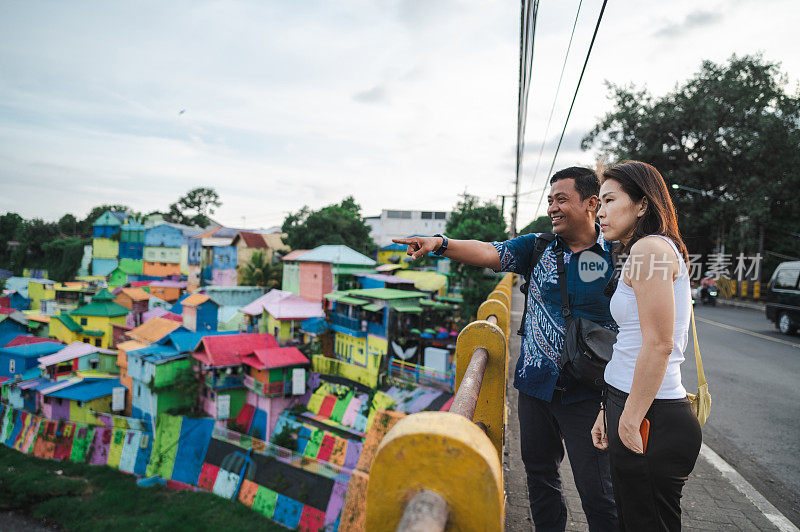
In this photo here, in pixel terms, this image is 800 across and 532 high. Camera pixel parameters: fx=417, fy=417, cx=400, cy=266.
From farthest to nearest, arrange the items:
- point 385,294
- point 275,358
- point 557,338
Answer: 1. point 275,358
2. point 385,294
3. point 557,338

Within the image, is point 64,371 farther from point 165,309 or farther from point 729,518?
point 729,518

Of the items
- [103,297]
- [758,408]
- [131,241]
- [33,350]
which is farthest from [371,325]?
[131,241]

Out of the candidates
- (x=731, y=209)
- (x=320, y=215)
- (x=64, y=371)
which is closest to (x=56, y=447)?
(x=64, y=371)

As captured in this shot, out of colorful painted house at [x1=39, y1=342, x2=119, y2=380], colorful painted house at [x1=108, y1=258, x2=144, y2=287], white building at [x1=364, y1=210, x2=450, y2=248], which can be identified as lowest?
colorful painted house at [x1=39, y1=342, x2=119, y2=380]

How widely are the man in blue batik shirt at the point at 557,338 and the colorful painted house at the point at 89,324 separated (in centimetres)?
3278

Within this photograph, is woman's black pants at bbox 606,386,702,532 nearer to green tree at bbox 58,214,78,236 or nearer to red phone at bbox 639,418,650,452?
red phone at bbox 639,418,650,452

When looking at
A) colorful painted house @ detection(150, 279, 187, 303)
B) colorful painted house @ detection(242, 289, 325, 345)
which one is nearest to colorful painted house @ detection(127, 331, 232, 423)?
colorful painted house @ detection(242, 289, 325, 345)

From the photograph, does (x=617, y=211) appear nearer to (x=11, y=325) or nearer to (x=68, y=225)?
(x=11, y=325)

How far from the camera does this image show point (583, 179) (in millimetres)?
2141

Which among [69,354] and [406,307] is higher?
[406,307]

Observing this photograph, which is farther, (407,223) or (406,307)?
(407,223)

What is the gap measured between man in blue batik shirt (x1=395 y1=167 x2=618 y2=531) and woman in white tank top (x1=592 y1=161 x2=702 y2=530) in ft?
Result: 1.20

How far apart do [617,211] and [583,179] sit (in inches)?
19.9

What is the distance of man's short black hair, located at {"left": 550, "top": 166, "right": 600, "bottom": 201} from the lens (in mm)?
2109
